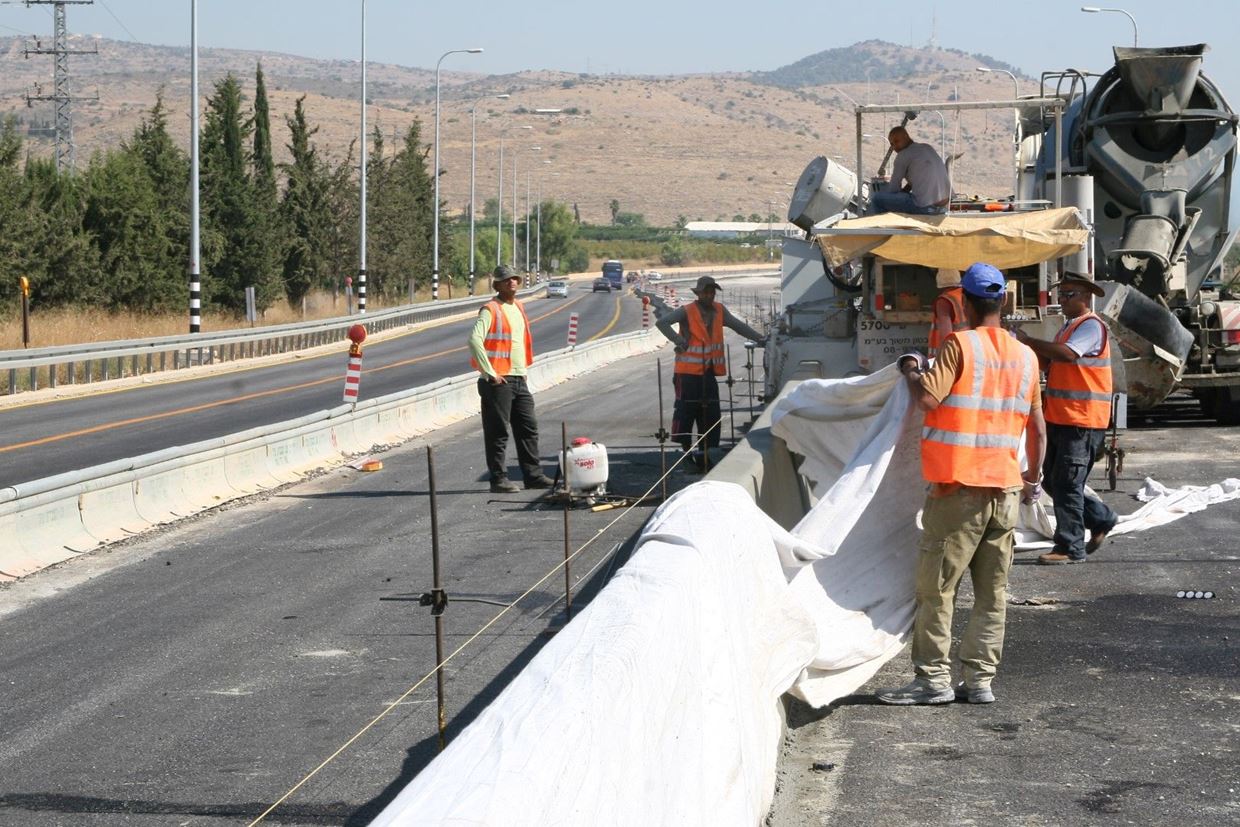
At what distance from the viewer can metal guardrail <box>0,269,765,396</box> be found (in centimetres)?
2827

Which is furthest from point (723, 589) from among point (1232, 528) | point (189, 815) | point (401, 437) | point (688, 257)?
point (688, 257)

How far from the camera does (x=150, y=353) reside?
3312 cm

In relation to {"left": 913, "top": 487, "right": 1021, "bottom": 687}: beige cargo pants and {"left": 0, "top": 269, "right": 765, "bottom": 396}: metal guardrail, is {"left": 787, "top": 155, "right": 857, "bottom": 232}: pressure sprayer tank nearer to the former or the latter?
{"left": 913, "top": 487, "right": 1021, "bottom": 687}: beige cargo pants

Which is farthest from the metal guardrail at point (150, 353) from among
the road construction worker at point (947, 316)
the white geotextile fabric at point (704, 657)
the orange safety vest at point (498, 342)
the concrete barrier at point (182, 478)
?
the white geotextile fabric at point (704, 657)

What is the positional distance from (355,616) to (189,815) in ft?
12.4

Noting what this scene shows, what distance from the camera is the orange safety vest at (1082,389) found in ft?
37.5

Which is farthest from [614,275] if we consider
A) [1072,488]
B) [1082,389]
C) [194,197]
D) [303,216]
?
[1072,488]

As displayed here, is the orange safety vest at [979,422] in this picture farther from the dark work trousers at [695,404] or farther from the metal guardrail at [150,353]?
the metal guardrail at [150,353]

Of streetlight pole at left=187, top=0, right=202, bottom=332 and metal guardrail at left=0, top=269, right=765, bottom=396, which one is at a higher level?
streetlight pole at left=187, top=0, right=202, bottom=332

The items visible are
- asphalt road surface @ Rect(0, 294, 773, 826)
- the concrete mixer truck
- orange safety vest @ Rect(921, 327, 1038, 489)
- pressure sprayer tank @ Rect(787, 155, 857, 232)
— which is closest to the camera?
asphalt road surface @ Rect(0, 294, 773, 826)

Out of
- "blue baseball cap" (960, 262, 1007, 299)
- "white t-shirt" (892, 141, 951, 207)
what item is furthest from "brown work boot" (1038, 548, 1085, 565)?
"blue baseball cap" (960, 262, 1007, 299)

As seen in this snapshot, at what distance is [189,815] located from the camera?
6129mm

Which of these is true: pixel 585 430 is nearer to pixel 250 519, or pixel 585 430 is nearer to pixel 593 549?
pixel 250 519

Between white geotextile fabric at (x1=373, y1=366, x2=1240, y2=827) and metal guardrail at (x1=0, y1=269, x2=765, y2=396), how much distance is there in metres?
21.0
